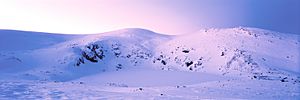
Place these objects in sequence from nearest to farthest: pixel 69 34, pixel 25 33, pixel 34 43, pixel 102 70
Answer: pixel 102 70 < pixel 34 43 < pixel 25 33 < pixel 69 34

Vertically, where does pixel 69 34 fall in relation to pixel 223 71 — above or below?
above

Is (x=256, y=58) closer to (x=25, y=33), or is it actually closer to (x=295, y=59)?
(x=295, y=59)

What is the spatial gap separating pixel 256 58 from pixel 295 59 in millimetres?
4995

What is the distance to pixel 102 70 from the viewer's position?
114ft

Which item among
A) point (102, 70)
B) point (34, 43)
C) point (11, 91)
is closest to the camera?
point (11, 91)

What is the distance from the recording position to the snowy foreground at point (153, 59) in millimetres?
28875

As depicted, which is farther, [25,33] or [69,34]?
[69,34]

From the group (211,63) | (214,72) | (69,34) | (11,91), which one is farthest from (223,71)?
(69,34)

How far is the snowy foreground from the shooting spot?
2888 centimetres

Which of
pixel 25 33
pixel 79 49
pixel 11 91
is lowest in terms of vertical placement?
pixel 11 91

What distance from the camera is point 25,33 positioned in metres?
45.9

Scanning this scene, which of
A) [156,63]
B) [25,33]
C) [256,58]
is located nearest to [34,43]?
[25,33]

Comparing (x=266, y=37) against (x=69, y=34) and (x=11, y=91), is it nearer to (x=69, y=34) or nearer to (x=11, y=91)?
(x=69, y=34)

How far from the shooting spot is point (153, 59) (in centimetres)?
3884
